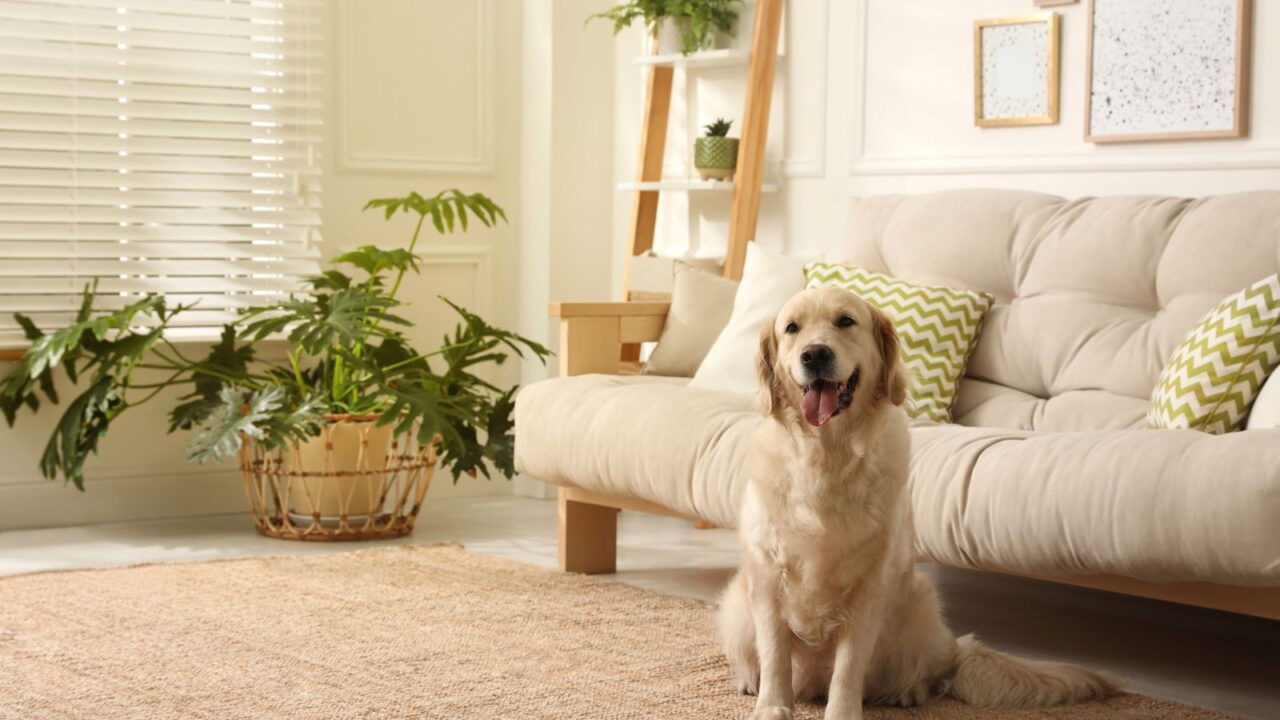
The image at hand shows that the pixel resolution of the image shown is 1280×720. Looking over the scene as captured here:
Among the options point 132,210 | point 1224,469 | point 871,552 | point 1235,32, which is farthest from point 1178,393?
point 132,210

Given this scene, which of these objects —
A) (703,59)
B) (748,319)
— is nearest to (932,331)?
(748,319)

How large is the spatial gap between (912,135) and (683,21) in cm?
89

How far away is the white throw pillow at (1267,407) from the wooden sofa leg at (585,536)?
1.63 meters

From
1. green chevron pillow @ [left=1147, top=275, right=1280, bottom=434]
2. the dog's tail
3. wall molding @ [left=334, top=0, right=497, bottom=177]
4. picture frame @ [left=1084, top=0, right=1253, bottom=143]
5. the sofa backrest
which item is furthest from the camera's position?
wall molding @ [left=334, top=0, right=497, bottom=177]

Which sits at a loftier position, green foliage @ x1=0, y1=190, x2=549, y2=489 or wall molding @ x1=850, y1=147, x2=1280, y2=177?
wall molding @ x1=850, y1=147, x2=1280, y2=177

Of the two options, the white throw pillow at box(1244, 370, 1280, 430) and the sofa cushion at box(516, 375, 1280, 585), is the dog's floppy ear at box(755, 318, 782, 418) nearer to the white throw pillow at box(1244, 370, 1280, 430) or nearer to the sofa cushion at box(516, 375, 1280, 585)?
the sofa cushion at box(516, 375, 1280, 585)

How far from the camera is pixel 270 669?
2.75 metres

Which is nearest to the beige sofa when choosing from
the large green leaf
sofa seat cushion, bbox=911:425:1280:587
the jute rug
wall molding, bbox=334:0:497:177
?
sofa seat cushion, bbox=911:425:1280:587

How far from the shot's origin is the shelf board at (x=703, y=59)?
4.64m

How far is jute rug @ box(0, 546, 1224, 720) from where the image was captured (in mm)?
2508

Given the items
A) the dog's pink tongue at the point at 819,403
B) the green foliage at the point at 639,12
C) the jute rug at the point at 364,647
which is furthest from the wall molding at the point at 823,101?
Result: the dog's pink tongue at the point at 819,403

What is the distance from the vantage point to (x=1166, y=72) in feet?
11.8

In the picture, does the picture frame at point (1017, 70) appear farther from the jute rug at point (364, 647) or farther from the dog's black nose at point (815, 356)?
the dog's black nose at point (815, 356)

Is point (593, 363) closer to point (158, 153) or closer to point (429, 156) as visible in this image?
point (429, 156)
